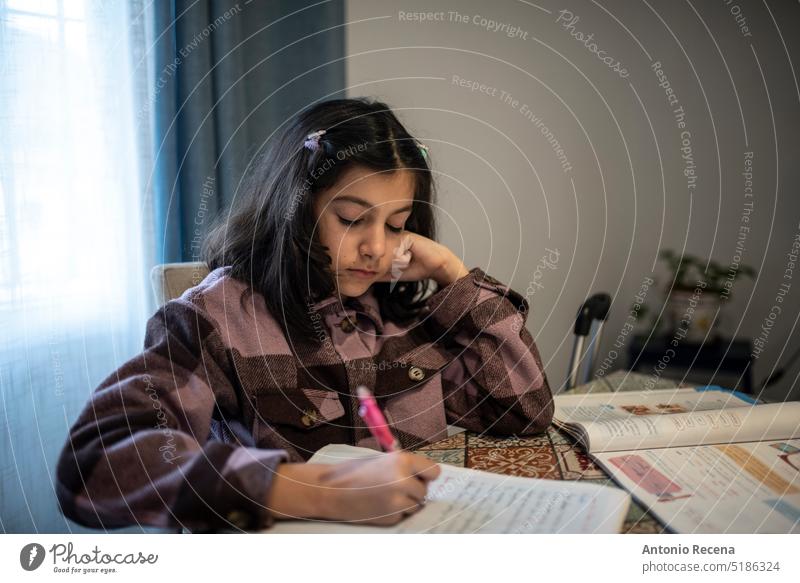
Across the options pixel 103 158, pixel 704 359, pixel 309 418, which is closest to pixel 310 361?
pixel 309 418

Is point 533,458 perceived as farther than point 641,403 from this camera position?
No

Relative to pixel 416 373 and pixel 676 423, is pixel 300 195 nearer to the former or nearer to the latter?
pixel 416 373

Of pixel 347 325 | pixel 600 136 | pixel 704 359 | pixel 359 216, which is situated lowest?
pixel 704 359

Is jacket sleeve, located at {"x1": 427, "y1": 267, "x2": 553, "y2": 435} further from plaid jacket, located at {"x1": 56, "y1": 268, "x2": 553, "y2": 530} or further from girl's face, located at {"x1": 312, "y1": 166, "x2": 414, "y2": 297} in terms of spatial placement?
girl's face, located at {"x1": 312, "y1": 166, "x2": 414, "y2": 297}

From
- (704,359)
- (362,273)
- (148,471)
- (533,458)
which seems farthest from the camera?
(704,359)

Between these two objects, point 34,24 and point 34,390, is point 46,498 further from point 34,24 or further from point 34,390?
point 34,24

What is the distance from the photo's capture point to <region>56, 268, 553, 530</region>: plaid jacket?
41cm

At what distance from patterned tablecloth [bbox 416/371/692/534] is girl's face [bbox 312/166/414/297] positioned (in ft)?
0.65

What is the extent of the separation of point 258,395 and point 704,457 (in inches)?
16.0

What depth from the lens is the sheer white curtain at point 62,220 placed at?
2.05 ft

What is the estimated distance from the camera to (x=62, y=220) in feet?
2.24

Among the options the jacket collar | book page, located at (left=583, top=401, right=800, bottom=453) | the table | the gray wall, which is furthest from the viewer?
the table

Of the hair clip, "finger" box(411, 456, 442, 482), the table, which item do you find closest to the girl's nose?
the hair clip
